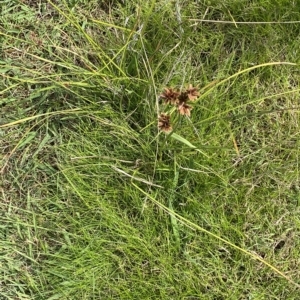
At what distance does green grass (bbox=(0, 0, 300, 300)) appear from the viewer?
1440mm

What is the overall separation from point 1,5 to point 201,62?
66 cm

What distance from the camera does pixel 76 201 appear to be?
1476mm

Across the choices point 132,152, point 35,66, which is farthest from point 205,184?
point 35,66

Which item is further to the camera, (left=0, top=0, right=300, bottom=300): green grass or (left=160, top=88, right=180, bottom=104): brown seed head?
(left=0, top=0, right=300, bottom=300): green grass

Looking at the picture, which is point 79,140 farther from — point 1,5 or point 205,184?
point 1,5

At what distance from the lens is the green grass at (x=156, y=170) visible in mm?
1440

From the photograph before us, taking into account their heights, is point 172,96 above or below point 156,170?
above

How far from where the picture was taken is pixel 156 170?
1.44m

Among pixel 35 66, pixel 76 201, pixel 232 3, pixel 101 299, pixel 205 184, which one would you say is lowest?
pixel 101 299

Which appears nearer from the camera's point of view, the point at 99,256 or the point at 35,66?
the point at 99,256

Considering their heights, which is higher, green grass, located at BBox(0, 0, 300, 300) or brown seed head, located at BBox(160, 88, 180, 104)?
brown seed head, located at BBox(160, 88, 180, 104)

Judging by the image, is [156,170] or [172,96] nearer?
[172,96]

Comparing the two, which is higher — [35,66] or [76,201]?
[35,66]

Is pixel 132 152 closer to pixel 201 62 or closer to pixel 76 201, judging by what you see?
pixel 76 201
